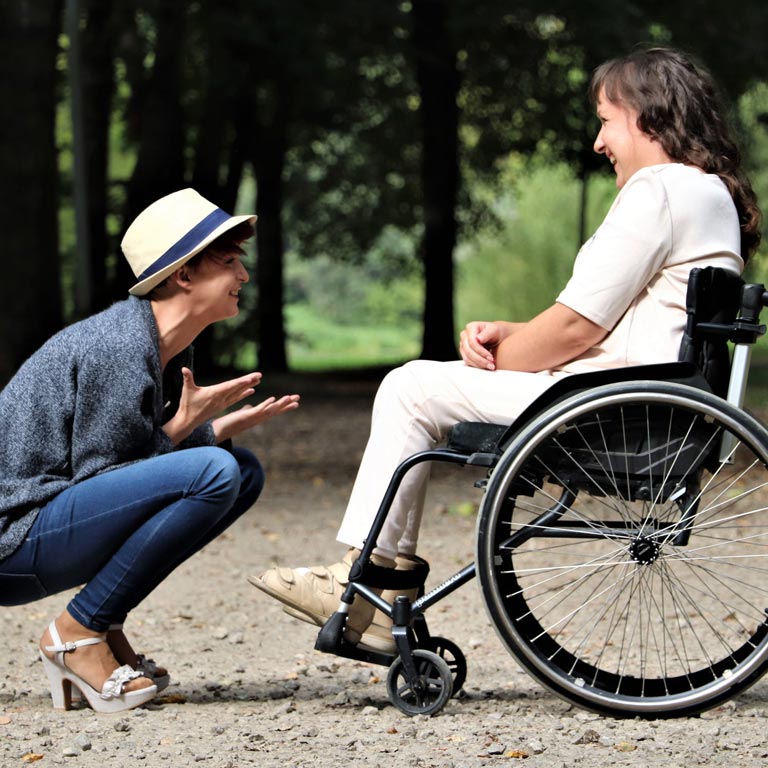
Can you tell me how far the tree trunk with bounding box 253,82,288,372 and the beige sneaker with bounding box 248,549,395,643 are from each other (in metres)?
15.9

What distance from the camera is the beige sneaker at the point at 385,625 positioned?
356cm

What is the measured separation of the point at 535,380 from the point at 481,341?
0.21 m

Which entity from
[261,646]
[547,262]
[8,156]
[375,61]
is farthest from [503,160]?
[261,646]

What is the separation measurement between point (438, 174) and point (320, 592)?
1545cm

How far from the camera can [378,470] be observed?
346 cm

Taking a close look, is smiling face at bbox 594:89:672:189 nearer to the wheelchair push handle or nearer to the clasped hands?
the wheelchair push handle

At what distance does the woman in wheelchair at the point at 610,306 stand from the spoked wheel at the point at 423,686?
0.09 meters

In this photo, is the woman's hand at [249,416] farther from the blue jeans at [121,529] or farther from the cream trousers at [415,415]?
the cream trousers at [415,415]

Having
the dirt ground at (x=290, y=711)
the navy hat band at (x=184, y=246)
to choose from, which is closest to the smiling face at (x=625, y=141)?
the navy hat band at (x=184, y=246)

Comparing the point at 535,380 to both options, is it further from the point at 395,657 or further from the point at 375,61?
the point at 375,61

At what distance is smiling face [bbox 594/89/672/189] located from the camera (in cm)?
346

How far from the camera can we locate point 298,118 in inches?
787

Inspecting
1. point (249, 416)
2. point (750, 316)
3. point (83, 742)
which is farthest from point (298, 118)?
point (83, 742)

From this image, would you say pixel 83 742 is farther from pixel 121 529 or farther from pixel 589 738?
pixel 589 738
